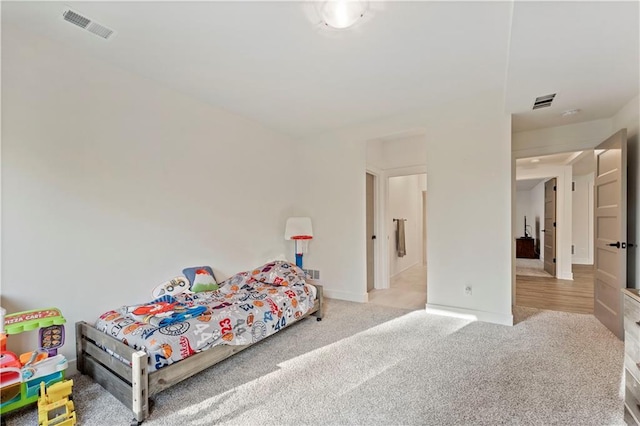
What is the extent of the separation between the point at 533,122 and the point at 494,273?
1.98m

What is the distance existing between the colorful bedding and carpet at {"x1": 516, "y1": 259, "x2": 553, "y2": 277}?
5.09 meters

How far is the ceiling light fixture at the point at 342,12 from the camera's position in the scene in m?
1.83

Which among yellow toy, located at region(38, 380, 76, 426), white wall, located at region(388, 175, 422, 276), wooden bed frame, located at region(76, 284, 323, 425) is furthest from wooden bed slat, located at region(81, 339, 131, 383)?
white wall, located at region(388, 175, 422, 276)

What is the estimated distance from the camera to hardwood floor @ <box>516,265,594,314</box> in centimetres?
383

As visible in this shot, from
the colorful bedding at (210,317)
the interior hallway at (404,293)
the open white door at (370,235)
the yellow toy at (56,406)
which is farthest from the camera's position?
the open white door at (370,235)

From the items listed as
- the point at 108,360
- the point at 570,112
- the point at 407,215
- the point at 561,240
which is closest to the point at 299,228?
the point at 108,360

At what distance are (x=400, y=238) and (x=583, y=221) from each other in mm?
4812

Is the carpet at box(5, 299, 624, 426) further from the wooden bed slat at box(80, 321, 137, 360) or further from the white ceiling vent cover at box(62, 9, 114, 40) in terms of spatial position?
the white ceiling vent cover at box(62, 9, 114, 40)

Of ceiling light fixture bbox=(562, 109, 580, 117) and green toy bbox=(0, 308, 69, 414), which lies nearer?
green toy bbox=(0, 308, 69, 414)

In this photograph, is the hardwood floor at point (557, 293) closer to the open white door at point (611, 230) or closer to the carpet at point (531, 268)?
the carpet at point (531, 268)

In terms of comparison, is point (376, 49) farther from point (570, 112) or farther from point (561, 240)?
point (561, 240)

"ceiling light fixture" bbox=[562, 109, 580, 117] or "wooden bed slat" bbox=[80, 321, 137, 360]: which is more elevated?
"ceiling light fixture" bbox=[562, 109, 580, 117]

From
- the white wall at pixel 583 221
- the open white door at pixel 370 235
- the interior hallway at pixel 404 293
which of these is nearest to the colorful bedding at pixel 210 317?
the interior hallway at pixel 404 293

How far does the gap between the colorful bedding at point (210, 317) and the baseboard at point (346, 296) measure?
999mm
